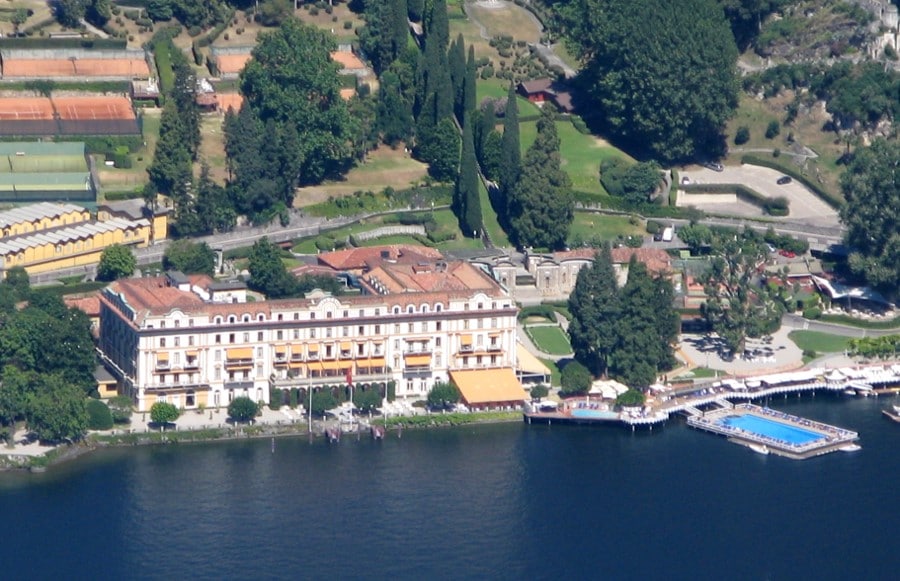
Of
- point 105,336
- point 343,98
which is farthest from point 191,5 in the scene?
point 105,336

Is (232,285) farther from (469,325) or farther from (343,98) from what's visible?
(343,98)

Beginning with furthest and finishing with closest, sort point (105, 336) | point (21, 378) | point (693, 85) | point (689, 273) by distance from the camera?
point (693, 85)
point (689, 273)
point (105, 336)
point (21, 378)

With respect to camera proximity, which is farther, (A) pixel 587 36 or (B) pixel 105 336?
(A) pixel 587 36

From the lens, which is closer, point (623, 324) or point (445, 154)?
point (623, 324)

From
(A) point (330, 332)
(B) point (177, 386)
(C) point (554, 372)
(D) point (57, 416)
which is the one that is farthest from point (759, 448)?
(D) point (57, 416)

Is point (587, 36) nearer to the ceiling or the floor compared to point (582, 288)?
nearer to the ceiling

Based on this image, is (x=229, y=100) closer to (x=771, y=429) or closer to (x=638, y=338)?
(x=638, y=338)

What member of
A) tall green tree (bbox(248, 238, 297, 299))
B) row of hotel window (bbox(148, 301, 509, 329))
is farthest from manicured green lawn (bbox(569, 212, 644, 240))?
row of hotel window (bbox(148, 301, 509, 329))

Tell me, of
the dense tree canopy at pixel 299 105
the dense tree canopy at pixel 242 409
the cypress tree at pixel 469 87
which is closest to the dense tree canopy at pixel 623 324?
the dense tree canopy at pixel 242 409
